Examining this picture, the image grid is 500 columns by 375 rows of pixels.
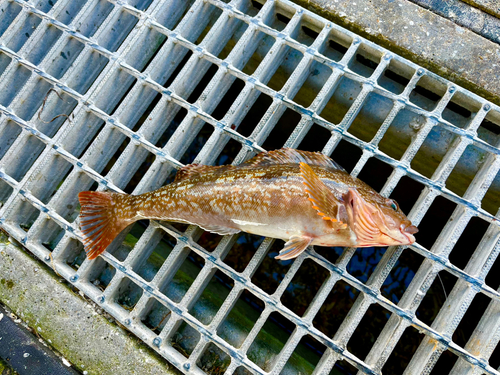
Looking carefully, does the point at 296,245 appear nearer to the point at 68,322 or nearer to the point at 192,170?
the point at 192,170

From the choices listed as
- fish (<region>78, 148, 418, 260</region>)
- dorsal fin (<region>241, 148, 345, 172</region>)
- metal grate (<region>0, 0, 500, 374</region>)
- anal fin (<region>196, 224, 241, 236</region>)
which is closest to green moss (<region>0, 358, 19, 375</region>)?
metal grate (<region>0, 0, 500, 374</region>)

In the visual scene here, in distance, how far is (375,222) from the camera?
280cm

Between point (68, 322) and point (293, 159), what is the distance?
2.52 meters

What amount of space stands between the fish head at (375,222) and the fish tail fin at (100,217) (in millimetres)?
1900

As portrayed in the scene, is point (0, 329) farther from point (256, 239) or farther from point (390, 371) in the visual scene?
point (390, 371)

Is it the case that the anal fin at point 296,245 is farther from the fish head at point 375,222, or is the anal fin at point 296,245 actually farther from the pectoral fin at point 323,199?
the fish head at point 375,222

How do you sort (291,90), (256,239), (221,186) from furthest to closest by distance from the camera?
(256,239) < (291,90) < (221,186)

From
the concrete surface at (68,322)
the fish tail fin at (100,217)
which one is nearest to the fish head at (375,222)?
the fish tail fin at (100,217)

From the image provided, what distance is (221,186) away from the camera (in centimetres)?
303

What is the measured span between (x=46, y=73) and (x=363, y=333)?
4.53 m

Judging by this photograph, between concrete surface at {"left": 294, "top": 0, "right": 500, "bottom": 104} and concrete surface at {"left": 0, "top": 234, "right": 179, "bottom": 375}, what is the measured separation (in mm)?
3656

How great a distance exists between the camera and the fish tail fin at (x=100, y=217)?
3355 mm

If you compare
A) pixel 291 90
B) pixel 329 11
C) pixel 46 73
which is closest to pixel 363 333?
pixel 291 90

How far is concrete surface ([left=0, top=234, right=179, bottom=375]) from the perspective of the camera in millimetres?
3357
